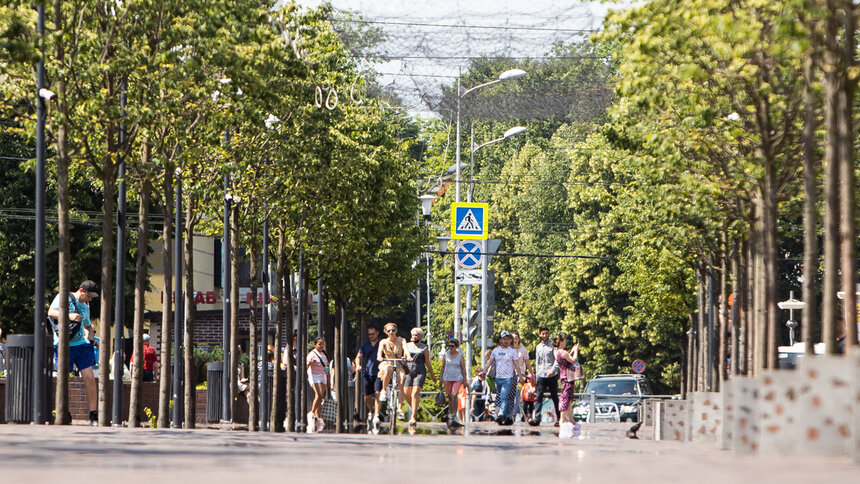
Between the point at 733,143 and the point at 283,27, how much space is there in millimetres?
7588

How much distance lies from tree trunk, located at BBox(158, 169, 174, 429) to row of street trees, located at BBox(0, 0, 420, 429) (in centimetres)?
4

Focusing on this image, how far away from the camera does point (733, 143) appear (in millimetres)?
21578

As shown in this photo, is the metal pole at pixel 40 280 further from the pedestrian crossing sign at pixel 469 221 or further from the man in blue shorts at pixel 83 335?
the pedestrian crossing sign at pixel 469 221

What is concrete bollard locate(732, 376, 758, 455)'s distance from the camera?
41.3 ft

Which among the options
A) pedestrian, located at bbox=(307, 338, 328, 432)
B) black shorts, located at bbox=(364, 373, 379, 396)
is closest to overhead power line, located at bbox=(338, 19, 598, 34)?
pedestrian, located at bbox=(307, 338, 328, 432)

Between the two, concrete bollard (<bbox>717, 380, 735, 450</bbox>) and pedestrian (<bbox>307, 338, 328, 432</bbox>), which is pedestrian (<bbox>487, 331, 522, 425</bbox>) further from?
concrete bollard (<bbox>717, 380, 735, 450</bbox>)

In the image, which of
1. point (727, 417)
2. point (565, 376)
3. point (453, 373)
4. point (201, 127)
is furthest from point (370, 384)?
point (727, 417)

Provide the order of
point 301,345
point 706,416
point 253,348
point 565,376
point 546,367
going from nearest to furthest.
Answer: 1. point 706,416
2. point 565,376
3. point 546,367
4. point 253,348
5. point 301,345

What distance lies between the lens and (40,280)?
64.8ft

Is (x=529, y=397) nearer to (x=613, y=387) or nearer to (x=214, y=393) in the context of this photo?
(x=214, y=393)

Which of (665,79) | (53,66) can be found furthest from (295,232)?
(665,79)

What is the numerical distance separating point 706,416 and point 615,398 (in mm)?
29472

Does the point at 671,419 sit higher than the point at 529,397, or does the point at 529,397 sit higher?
the point at 671,419

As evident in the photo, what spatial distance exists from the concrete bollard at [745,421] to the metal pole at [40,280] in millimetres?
9812
